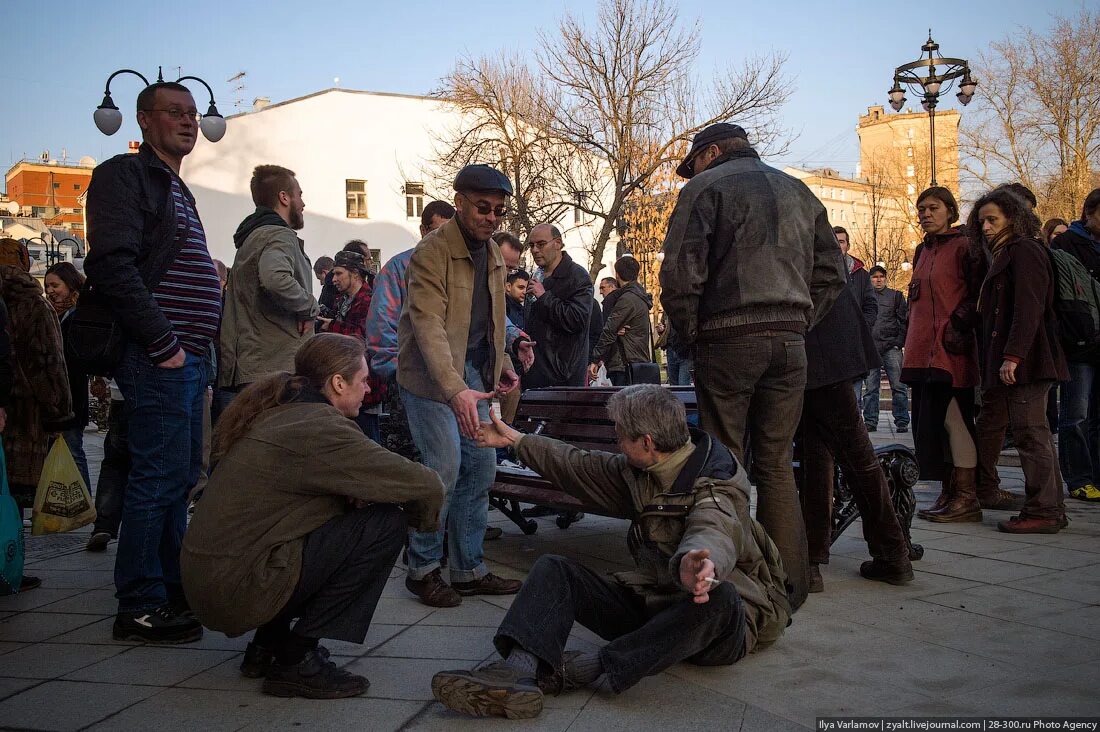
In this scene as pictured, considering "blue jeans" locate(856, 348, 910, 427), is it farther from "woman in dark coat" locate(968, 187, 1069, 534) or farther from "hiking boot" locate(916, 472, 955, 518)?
"woman in dark coat" locate(968, 187, 1069, 534)

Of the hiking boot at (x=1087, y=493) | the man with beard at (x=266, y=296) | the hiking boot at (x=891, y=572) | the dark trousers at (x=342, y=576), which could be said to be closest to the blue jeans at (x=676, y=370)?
the hiking boot at (x=1087, y=493)

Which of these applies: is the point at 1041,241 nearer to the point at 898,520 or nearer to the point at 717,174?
the point at 898,520

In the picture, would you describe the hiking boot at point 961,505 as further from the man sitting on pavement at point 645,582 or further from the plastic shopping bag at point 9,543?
the plastic shopping bag at point 9,543

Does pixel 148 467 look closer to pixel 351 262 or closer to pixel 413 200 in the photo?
pixel 351 262

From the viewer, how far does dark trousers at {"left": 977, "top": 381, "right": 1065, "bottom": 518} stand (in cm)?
597

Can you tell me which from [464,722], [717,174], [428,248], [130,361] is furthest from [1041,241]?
[130,361]

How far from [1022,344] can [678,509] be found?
3.65 meters

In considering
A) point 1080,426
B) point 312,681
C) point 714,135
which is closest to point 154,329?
point 312,681

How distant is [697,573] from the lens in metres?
2.98

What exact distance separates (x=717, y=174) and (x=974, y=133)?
111 ft

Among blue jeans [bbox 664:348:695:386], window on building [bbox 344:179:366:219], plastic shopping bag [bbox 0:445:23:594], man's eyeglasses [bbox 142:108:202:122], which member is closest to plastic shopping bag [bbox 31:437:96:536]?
plastic shopping bag [bbox 0:445:23:594]

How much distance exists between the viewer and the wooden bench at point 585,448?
5.12 meters

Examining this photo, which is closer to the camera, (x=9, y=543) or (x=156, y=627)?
(x=156, y=627)

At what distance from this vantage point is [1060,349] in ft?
20.5
